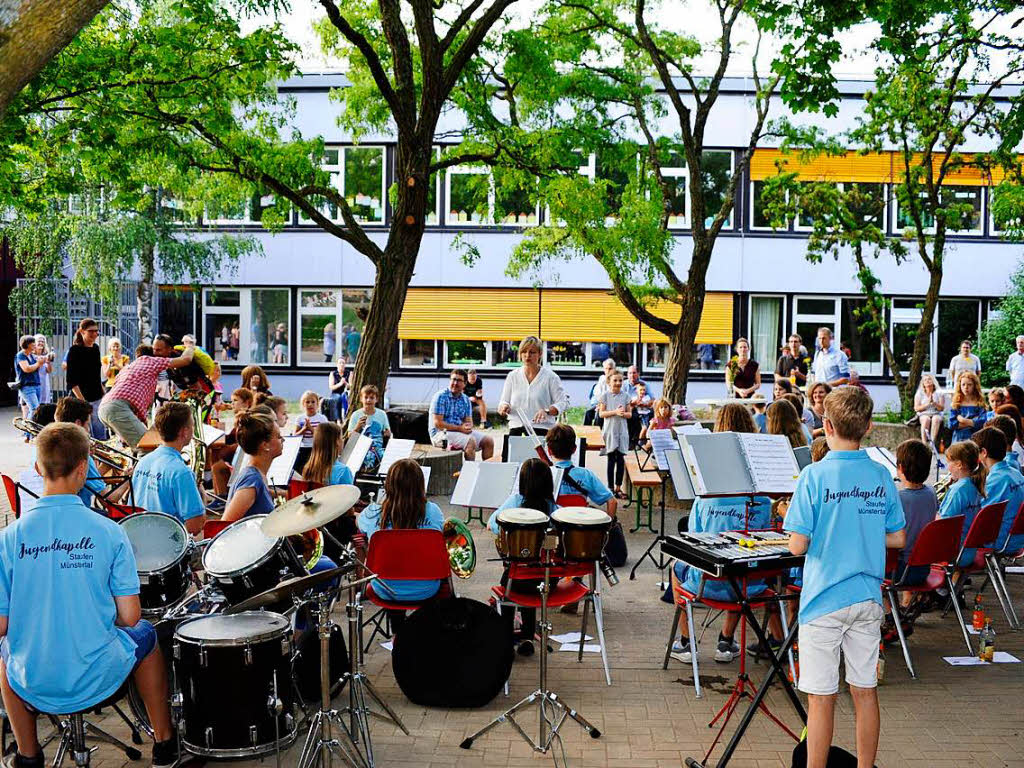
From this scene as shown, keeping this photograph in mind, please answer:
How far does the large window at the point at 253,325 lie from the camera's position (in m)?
27.1

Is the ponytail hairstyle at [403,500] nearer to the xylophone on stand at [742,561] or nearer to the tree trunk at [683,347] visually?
the xylophone on stand at [742,561]

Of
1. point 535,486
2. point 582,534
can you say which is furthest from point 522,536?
point 535,486

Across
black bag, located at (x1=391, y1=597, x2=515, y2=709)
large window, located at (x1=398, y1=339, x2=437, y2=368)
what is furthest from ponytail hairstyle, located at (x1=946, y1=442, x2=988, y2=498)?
large window, located at (x1=398, y1=339, x2=437, y2=368)

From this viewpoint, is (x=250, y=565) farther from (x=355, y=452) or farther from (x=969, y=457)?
(x=969, y=457)

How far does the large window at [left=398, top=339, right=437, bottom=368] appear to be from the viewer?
26.7 metres

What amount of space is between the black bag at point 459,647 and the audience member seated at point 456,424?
750 cm

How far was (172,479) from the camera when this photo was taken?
6242 mm

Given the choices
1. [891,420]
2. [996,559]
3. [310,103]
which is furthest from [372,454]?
[310,103]

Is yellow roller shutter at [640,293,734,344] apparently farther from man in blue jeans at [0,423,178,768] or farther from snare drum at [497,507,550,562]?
man in blue jeans at [0,423,178,768]

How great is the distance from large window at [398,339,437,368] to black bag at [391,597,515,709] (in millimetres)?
20928

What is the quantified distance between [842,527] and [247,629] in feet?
8.86

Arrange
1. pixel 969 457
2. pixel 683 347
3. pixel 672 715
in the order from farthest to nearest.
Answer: pixel 683 347, pixel 969 457, pixel 672 715

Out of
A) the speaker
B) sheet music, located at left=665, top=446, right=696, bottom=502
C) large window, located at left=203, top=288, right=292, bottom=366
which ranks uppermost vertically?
large window, located at left=203, top=288, right=292, bottom=366

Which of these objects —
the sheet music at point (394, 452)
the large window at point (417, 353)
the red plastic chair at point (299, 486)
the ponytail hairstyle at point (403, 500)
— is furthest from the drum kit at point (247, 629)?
the large window at point (417, 353)
